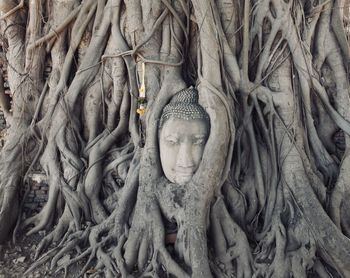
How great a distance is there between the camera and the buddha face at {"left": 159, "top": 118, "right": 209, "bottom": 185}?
8.73 feet

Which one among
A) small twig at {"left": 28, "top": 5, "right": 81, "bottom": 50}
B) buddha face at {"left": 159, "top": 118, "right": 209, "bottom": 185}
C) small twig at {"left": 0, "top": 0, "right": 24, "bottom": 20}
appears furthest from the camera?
small twig at {"left": 0, "top": 0, "right": 24, "bottom": 20}

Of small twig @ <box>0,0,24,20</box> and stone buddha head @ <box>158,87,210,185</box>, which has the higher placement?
small twig @ <box>0,0,24,20</box>

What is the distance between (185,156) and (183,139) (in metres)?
0.13

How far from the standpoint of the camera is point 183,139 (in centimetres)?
267

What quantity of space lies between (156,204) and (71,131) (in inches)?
45.4

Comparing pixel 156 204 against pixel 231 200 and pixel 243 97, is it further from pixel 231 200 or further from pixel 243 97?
pixel 243 97

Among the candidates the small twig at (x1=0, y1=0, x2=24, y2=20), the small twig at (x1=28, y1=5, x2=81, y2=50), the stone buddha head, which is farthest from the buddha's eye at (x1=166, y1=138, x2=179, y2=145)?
the small twig at (x1=0, y1=0, x2=24, y2=20)

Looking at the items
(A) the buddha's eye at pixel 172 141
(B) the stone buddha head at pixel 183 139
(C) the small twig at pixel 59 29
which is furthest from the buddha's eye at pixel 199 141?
(C) the small twig at pixel 59 29

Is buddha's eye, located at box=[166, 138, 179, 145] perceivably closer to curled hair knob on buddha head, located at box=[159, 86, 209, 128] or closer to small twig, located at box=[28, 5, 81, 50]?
curled hair knob on buddha head, located at box=[159, 86, 209, 128]

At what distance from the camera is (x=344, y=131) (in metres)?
2.97

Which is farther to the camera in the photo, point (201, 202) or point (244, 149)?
point (244, 149)

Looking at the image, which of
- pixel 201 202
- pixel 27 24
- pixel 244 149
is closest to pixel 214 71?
pixel 244 149

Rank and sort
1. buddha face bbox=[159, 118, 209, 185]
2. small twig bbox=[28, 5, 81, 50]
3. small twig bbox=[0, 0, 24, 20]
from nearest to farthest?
buddha face bbox=[159, 118, 209, 185] → small twig bbox=[28, 5, 81, 50] → small twig bbox=[0, 0, 24, 20]

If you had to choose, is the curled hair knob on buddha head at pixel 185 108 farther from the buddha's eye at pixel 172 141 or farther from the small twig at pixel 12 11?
the small twig at pixel 12 11
